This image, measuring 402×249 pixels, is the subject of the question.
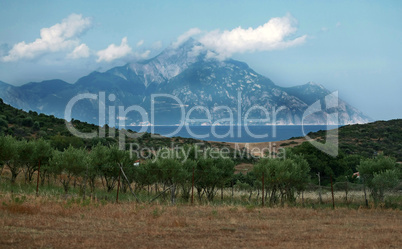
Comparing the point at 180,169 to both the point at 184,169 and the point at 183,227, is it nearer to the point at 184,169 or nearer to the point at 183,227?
the point at 184,169

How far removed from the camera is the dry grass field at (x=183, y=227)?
10797 millimetres

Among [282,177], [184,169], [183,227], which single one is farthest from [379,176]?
[183,227]

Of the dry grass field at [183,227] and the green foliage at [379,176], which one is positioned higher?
the green foliage at [379,176]

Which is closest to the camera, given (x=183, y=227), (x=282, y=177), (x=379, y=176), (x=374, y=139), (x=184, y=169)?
(x=183, y=227)

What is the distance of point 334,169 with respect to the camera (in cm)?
4347

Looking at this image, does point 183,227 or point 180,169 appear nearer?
point 183,227

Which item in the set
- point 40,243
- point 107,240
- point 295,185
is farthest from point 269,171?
point 40,243

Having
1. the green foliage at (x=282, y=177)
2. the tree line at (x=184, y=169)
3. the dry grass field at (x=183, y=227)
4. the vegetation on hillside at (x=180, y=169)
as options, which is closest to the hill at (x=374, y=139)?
the vegetation on hillside at (x=180, y=169)

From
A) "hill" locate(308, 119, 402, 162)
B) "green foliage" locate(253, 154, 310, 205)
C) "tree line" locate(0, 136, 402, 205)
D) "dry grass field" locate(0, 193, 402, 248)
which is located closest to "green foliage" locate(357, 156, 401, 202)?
"tree line" locate(0, 136, 402, 205)

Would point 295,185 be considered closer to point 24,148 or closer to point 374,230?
point 374,230

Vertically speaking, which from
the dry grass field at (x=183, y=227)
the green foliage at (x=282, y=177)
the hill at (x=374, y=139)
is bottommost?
the dry grass field at (x=183, y=227)

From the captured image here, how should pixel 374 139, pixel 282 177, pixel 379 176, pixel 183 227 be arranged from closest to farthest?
1. pixel 183 227
2. pixel 379 176
3. pixel 282 177
4. pixel 374 139

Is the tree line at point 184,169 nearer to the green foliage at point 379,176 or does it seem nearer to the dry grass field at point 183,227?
the green foliage at point 379,176

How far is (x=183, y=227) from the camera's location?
44.5 ft
